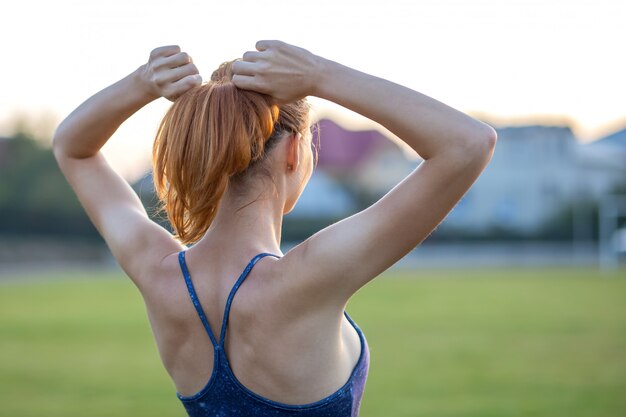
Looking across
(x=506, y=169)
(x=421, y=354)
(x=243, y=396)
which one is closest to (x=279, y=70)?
(x=243, y=396)

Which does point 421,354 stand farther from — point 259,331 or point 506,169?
point 506,169

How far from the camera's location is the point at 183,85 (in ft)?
4.93

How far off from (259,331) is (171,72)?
1.69ft

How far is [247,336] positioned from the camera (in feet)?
4.80

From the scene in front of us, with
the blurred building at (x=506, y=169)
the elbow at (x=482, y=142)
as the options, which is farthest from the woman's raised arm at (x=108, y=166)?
the blurred building at (x=506, y=169)

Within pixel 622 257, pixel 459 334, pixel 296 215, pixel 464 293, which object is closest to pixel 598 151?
pixel 622 257

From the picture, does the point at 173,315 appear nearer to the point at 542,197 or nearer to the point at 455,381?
the point at 455,381

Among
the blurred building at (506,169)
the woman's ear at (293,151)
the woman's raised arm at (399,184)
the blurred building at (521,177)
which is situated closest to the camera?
the woman's raised arm at (399,184)

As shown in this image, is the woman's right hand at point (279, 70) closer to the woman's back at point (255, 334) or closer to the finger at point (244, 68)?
the finger at point (244, 68)

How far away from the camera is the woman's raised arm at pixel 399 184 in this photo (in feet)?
4.39

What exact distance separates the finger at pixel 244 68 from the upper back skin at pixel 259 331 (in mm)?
333

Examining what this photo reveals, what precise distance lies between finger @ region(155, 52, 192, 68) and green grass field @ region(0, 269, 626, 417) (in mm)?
6243

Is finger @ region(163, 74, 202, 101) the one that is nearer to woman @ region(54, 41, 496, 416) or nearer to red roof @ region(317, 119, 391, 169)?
woman @ region(54, 41, 496, 416)

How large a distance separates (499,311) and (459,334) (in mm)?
3777
